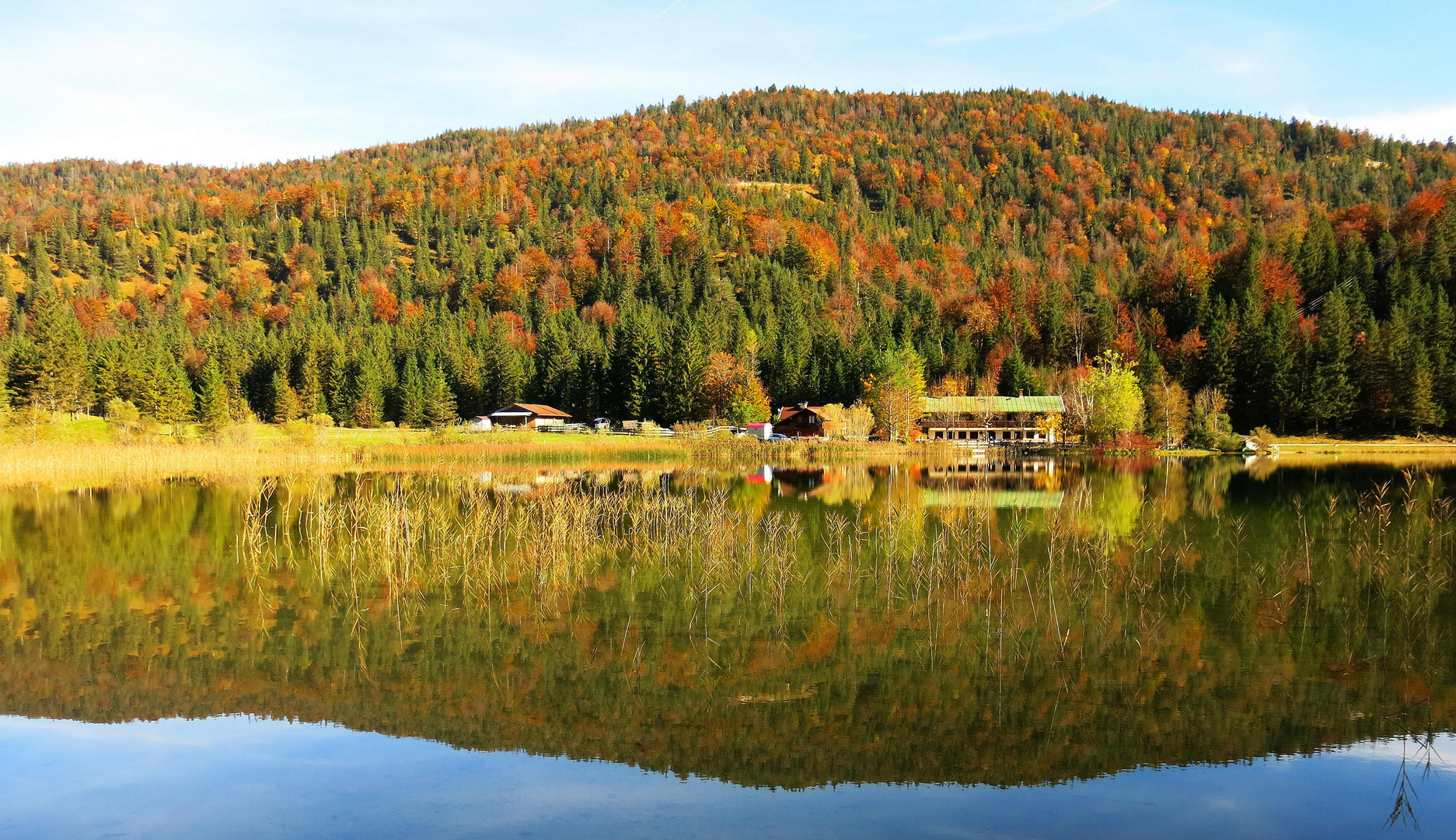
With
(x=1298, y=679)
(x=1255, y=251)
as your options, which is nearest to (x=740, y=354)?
(x=1255, y=251)

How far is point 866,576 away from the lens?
1472 centimetres

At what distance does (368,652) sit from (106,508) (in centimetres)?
1874

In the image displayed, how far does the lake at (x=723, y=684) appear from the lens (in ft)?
22.9

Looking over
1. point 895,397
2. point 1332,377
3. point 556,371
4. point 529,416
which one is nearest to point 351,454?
point 529,416

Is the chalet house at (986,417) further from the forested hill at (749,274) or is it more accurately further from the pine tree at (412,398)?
the pine tree at (412,398)

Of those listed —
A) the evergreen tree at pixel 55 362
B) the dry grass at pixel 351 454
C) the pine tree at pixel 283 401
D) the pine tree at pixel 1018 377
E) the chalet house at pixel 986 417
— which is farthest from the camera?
the pine tree at pixel 1018 377

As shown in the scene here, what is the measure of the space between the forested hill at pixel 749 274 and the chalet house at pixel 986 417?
16.9 ft

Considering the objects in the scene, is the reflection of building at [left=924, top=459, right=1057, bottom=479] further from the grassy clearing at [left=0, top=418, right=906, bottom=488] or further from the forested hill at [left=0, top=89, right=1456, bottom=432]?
the forested hill at [left=0, top=89, right=1456, bottom=432]

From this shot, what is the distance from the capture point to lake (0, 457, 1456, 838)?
6984mm

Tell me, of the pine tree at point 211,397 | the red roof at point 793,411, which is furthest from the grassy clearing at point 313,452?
the red roof at point 793,411

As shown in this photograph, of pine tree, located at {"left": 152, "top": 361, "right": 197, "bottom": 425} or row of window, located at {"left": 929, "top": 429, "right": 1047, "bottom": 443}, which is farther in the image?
row of window, located at {"left": 929, "top": 429, "right": 1047, "bottom": 443}

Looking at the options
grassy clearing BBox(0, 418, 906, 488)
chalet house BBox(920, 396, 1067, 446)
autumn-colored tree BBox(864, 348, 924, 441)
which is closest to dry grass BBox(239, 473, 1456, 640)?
grassy clearing BBox(0, 418, 906, 488)

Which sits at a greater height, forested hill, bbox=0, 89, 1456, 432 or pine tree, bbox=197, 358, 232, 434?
forested hill, bbox=0, 89, 1456, 432

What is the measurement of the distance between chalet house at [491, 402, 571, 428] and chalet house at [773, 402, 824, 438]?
65.4ft
